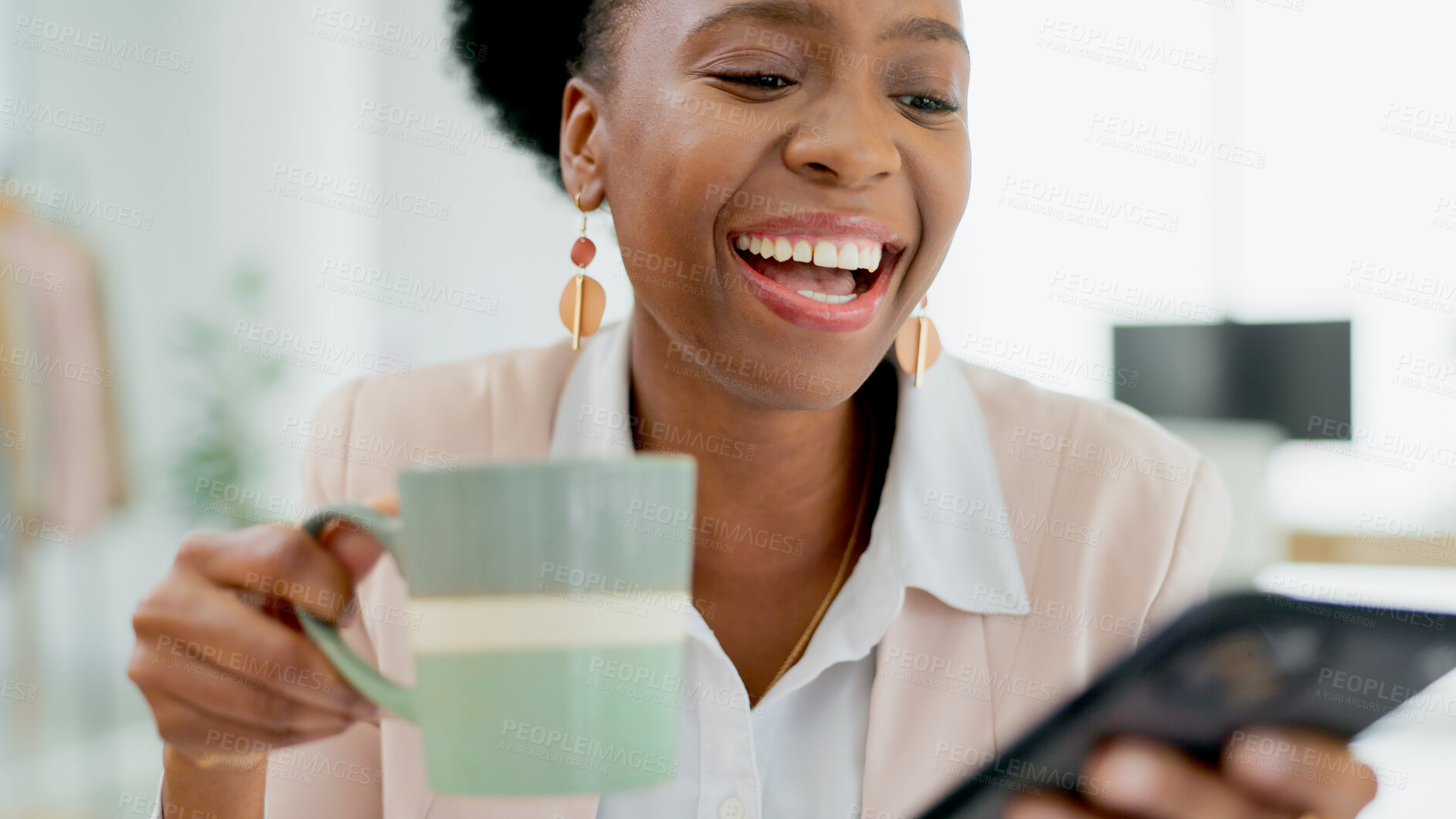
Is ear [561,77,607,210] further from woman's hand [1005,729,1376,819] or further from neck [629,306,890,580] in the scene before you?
woman's hand [1005,729,1376,819]

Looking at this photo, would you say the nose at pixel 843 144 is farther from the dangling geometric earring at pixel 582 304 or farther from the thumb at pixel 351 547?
the thumb at pixel 351 547

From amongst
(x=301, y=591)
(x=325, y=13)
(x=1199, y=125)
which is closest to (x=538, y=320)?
(x=325, y=13)

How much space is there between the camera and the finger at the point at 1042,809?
0.43 m

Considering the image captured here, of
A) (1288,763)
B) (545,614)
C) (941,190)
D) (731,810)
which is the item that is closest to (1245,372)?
(941,190)

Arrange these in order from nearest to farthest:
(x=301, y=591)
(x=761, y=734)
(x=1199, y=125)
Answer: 1. (x=301, y=591)
2. (x=761, y=734)
3. (x=1199, y=125)

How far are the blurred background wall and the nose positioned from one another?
2.26 meters

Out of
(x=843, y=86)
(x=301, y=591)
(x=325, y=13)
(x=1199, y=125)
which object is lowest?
(x=301, y=591)

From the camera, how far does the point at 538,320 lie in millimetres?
3697

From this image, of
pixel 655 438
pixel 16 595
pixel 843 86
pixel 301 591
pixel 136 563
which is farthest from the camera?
pixel 136 563

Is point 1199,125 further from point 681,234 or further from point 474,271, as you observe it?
point 681,234

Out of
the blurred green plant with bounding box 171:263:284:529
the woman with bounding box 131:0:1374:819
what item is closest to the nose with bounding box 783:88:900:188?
the woman with bounding box 131:0:1374:819

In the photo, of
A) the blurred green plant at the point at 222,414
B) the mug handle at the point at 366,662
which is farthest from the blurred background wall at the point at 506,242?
the mug handle at the point at 366,662

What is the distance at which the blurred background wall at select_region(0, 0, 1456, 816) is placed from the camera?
277cm

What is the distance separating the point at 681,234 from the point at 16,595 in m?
2.30
